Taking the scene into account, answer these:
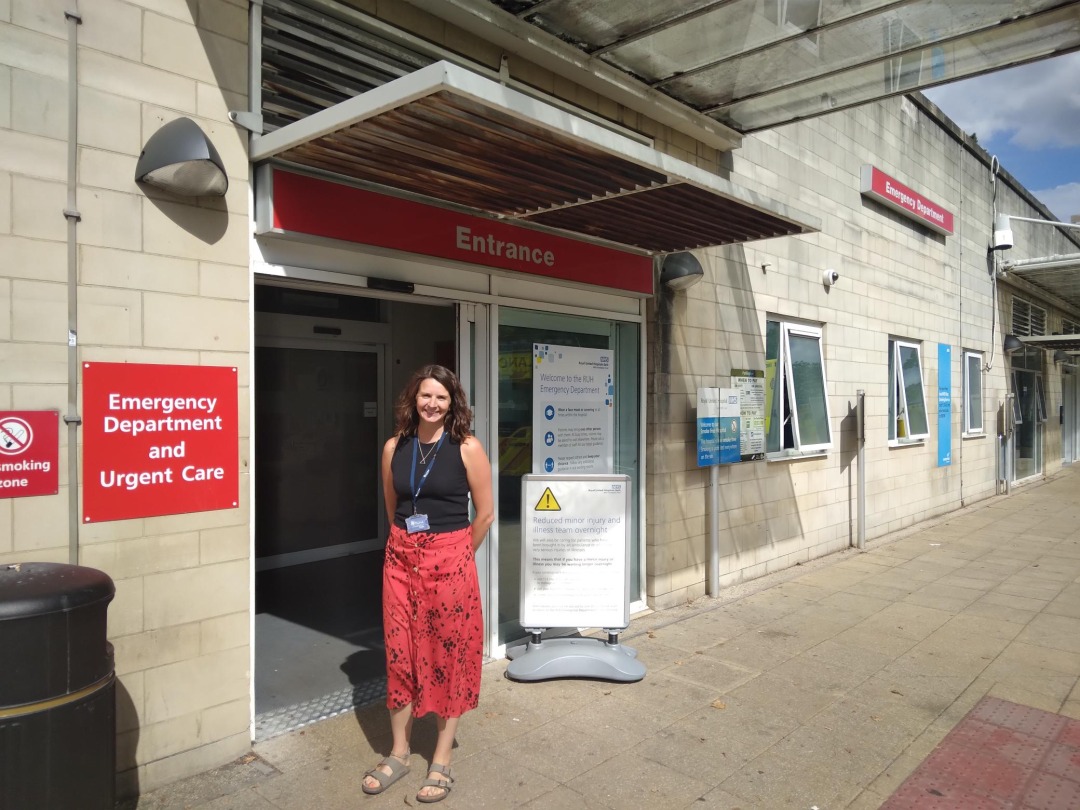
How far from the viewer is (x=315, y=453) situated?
7449mm

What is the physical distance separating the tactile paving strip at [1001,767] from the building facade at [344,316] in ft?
8.11

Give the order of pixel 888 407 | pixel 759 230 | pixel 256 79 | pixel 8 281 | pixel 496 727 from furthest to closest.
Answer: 1. pixel 888 407
2. pixel 759 230
3. pixel 496 727
4. pixel 256 79
5. pixel 8 281

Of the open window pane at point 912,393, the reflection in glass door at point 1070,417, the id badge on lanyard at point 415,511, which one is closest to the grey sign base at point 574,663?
the id badge on lanyard at point 415,511

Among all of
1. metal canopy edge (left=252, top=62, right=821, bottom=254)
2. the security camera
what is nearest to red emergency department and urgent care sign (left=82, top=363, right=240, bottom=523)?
metal canopy edge (left=252, top=62, right=821, bottom=254)

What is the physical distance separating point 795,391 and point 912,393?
374 cm

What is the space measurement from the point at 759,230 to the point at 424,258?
2353mm

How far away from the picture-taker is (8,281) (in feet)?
9.38

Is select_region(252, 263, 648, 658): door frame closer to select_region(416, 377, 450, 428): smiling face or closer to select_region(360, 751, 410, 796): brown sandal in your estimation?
select_region(416, 377, 450, 428): smiling face

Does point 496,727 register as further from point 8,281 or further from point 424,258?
point 8,281

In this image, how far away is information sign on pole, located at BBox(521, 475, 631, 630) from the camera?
4.70 meters

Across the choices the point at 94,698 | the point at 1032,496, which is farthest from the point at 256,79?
the point at 1032,496

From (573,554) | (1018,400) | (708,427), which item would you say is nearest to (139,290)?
(573,554)

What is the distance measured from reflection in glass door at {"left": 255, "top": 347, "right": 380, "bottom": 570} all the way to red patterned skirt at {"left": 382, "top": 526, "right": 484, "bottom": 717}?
13.5 ft

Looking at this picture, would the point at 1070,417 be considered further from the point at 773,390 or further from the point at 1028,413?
the point at 773,390
